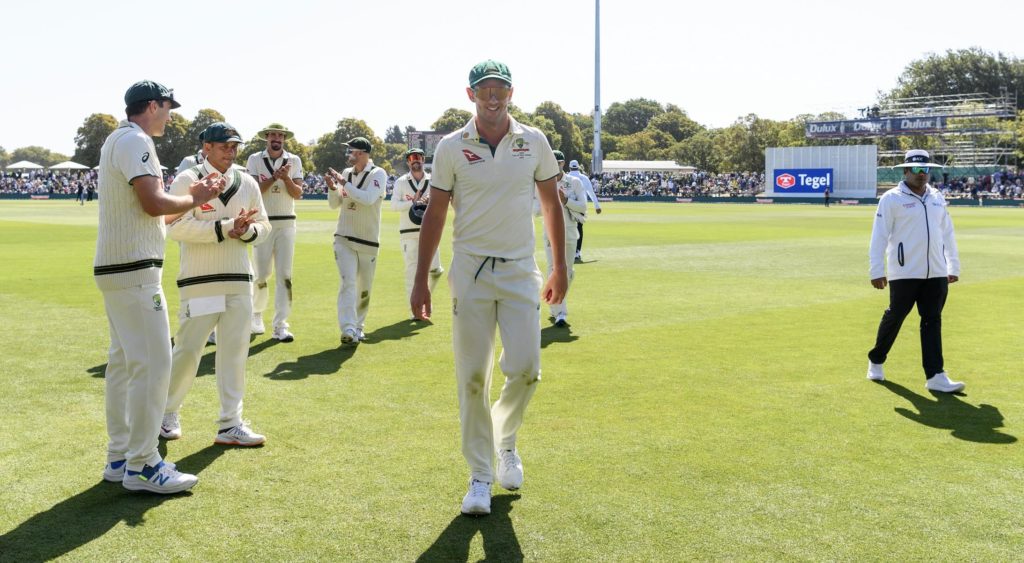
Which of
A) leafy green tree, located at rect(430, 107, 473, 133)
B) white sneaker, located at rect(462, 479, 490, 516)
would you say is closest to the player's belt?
white sneaker, located at rect(462, 479, 490, 516)

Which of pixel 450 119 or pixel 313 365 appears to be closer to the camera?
pixel 313 365

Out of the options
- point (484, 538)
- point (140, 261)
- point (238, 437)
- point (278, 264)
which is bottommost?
point (484, 538)

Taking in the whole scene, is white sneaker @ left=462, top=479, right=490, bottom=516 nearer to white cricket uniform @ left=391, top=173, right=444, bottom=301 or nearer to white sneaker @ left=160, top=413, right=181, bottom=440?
white sneaker @ left=160, top=413, right=181, bottom=440

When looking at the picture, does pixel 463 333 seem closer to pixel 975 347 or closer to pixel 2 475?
pixel 2 475

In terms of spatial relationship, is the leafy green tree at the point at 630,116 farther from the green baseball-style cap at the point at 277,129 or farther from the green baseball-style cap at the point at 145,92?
the green baseball-style cap at the point at 145,92

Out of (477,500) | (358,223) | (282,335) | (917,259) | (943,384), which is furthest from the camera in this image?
(358,223)

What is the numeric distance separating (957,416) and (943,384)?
897 millimetres

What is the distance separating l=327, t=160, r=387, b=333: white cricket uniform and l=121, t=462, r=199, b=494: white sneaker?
16.9 ft

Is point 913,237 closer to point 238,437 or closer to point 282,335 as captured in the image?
point 238,437

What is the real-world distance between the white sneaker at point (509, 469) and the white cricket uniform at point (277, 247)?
18.8 ft

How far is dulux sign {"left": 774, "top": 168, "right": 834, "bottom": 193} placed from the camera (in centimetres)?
7338

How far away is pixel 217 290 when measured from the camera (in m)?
6.34

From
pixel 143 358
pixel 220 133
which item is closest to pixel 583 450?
pixel 143 358

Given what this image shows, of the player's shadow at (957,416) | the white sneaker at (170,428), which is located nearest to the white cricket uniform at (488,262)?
the white sneaker at (170,428)
